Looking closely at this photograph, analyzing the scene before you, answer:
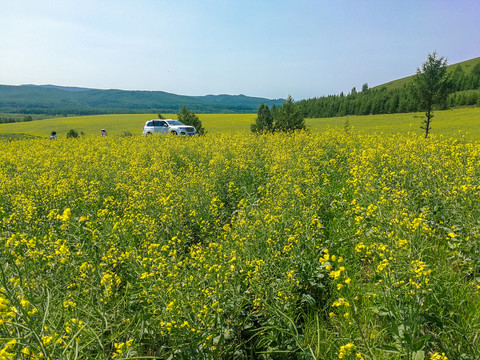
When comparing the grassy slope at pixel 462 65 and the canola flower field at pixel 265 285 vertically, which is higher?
the grassy slope at pixel 462 65

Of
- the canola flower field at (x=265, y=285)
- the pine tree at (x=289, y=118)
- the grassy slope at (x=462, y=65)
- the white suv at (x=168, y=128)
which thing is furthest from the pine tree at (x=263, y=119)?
the grassy slope at (x=462, y=65)

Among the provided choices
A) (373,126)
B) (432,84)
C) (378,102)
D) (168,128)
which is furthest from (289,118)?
(378,102)

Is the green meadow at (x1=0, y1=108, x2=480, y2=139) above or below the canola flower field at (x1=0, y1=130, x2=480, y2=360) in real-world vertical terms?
above

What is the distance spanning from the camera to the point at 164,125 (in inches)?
1036

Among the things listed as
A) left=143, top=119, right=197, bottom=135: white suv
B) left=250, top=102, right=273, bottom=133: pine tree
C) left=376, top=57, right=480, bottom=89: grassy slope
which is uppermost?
left=376, top=57, right=480, bottom=89: grassy slope

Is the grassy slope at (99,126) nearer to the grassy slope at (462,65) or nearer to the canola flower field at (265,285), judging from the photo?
the canola flower field at (265,285)

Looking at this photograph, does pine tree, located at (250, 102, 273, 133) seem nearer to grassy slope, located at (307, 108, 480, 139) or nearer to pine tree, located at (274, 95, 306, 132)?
pine tree, located at (274, 95, 306, 132)

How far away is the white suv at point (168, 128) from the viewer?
2444 cm

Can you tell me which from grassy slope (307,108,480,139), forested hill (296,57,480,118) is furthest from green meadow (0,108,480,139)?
forested hill (296,57,480,118)

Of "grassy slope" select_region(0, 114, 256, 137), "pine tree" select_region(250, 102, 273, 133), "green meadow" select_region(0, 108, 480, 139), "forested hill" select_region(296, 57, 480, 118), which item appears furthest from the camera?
"forested hill" select_region(296, 57, 480, 118)

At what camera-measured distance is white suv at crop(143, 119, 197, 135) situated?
962 inches

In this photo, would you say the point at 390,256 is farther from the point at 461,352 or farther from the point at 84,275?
the point at 84,275

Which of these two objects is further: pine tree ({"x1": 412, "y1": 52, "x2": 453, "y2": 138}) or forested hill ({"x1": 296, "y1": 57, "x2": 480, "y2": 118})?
forested hill ({"x1": 296, "y1": 57, "x2": 480, "y2": 118})

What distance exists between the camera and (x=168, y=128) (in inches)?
1002
